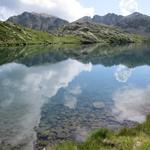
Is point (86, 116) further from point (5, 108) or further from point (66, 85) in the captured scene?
point (66, 85)

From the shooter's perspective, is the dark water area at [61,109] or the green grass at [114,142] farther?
the dark water area at [61,109]

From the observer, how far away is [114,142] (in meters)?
23.8

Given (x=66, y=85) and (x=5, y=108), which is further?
(x=66, y=85)

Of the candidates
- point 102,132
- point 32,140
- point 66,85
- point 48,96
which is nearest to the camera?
point 102,132

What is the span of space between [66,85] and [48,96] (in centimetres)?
1437

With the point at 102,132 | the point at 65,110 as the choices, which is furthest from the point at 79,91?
the point at 102,132

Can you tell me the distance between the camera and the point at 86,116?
4066 cm

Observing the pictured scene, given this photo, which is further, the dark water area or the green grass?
the dark water area

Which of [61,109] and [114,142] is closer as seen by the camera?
[114,142]

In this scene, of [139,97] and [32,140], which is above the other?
→ [139,97]

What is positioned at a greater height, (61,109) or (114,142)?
(114,142)

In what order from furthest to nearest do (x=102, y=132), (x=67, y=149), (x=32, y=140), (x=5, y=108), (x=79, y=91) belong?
(x=79, y=91)
(x=5, y=108)
(x=32, y=140)
(x=102, y=132)
(x=67, y=149)

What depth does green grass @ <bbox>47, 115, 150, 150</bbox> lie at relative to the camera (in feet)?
73.8

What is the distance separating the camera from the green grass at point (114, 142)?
22484 millimetres
